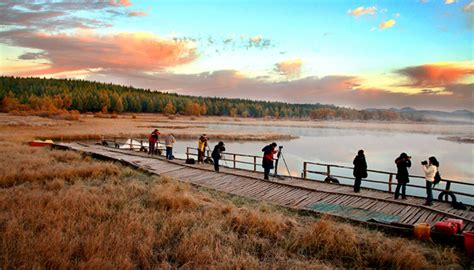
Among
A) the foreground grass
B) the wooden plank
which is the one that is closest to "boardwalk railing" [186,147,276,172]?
the foreground grass

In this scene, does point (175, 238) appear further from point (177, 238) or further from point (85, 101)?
point (85, 101)

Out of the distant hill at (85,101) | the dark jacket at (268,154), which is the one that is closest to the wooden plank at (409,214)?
the dark jacket at (268,154)

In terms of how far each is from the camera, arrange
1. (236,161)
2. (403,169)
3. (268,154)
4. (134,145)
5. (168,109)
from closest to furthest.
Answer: (403,169) < (268,154) < (236,161) < (134,145) < (168,109)

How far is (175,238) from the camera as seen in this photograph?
8.63 m

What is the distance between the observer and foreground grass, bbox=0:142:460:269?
6.94m

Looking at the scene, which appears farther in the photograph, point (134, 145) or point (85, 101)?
point (85, 101)

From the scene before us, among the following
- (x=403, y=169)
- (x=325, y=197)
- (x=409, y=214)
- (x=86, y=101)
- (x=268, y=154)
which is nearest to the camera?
(x=409, y=214)

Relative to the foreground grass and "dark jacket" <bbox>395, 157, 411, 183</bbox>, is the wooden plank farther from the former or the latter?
the foreground grass

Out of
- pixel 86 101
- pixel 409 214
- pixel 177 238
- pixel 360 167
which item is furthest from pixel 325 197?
pixel 86 101

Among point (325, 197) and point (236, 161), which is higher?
point (236, 161)

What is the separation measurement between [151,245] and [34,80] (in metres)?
189

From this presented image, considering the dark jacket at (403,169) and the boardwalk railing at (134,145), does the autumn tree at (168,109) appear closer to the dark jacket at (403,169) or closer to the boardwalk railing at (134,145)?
the boardwalk railing at (134,145)

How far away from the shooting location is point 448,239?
867 cm

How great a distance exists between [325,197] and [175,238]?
21.6 ft
